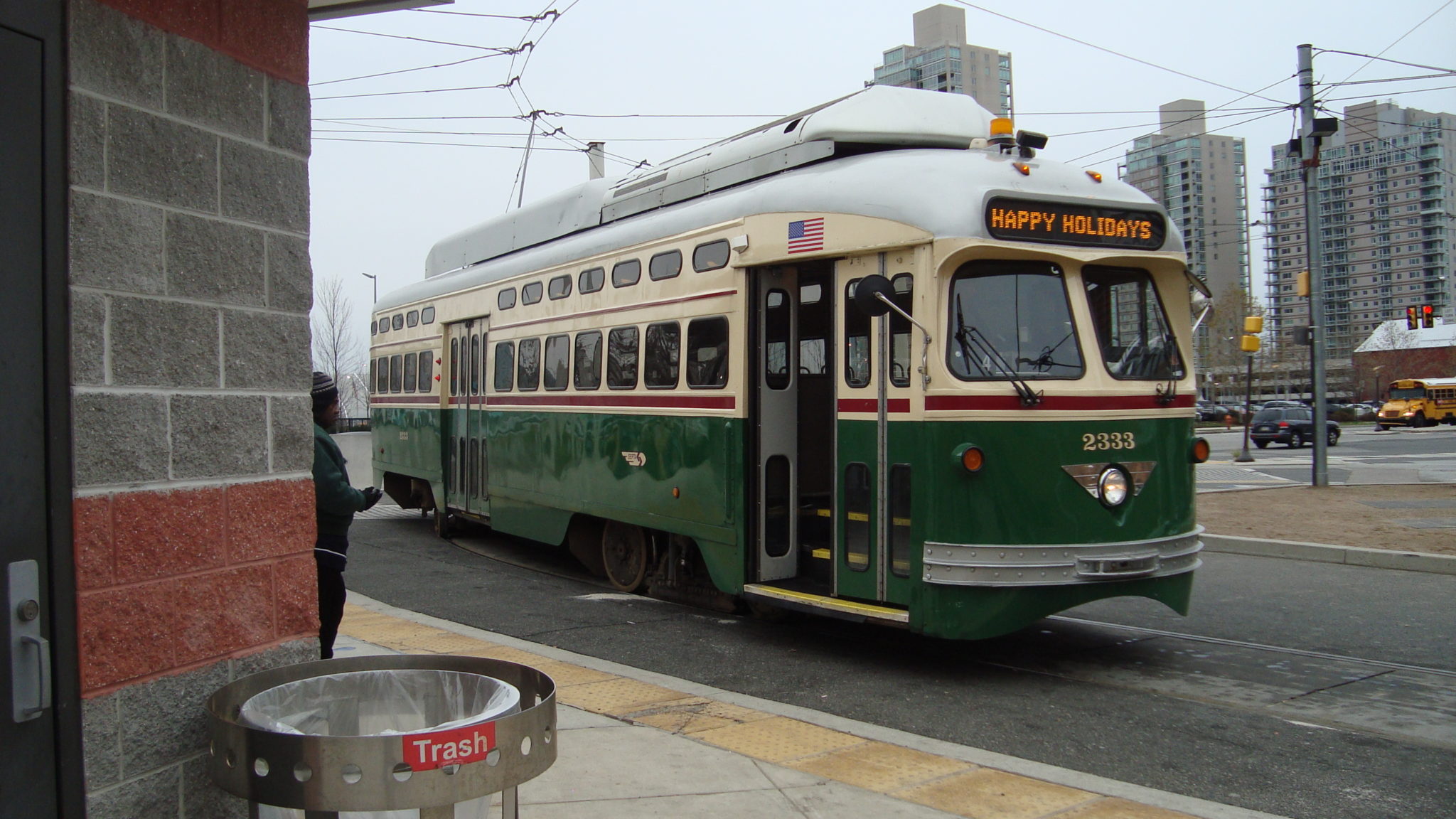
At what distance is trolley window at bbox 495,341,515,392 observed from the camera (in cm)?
1208

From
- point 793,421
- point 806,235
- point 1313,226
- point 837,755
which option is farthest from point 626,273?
point 1313,226

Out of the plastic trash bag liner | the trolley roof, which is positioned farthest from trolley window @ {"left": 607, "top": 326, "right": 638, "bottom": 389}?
the plastic trash bag liner

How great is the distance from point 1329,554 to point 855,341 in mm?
7510

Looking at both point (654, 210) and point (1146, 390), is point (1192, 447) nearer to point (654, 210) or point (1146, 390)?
point (1146, 390)

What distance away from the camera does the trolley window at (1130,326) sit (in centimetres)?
724

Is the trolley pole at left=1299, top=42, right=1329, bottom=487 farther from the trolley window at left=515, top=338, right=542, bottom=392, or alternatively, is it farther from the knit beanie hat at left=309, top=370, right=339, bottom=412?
the knit beanie hat at left=309, top=370, right=339, bottom=412

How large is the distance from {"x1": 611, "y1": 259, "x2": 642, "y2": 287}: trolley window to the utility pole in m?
13.2

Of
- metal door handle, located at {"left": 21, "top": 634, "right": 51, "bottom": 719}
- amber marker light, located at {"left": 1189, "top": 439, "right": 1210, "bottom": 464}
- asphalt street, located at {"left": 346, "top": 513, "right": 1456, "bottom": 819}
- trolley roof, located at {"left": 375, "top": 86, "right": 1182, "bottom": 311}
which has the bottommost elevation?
asphalt street, located at {"left": 346, "top": 513, "right": 1456, "bottom": 819}

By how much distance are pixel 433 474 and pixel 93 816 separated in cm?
1209

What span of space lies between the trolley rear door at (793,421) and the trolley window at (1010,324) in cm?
135

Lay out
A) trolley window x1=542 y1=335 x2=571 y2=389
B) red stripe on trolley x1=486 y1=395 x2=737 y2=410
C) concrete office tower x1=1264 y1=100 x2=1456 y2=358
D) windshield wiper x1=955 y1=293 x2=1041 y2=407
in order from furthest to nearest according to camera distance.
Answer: concrete office tower x1=1264 y1=100 x2=1456 y2=358 < trolley window x1=542 y1=335 x2=571 y2=389 < red stripe on trolley x1=486 y1=395 x2=737 y2=410 < windshield wiper x1=955 y1=293 x2=1041 y2=407

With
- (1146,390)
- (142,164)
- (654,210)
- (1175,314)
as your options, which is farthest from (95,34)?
(654,210)

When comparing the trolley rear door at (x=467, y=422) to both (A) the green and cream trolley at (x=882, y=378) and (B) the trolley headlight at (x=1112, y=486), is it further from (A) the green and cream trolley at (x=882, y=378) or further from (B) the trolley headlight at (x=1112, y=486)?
(B) the trolley headlight at (x=1112, y=486)

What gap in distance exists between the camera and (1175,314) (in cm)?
763
